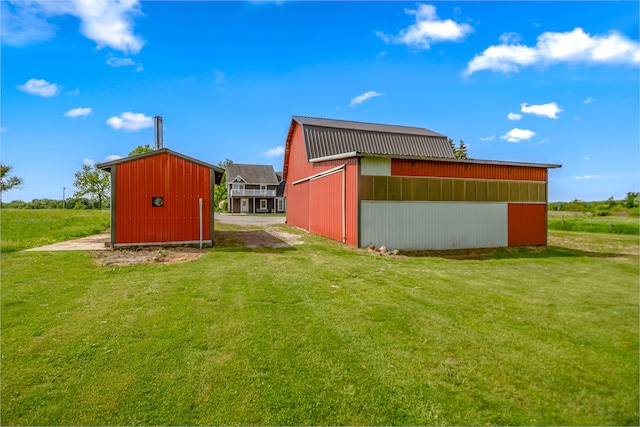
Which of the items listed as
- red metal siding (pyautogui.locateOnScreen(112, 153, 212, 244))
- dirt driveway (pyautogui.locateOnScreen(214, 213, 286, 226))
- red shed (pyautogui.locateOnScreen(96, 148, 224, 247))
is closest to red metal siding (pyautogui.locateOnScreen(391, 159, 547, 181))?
red shed (pyautogui.locateOnScreen(96, 148, 224, 247))

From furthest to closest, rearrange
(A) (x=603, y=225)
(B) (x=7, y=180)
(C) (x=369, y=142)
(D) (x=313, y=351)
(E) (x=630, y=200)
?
(B) (x=7, y=180), (E) (x=630, y=200), (C) (x=369, y=142), (A) (x=603, y=225), (D) (x=313, y=351)

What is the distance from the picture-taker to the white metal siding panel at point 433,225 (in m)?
10.5

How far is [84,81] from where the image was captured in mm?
11234

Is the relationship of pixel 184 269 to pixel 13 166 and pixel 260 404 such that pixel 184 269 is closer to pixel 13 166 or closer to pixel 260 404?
pixel 260 404

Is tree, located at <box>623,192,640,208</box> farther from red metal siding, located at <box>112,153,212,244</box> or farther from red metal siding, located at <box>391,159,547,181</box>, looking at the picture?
red metal siding, located at <box>112,153,212,244</box>

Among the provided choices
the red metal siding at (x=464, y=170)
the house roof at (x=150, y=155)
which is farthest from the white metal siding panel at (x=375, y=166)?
the house roof at (x=150, y=155)

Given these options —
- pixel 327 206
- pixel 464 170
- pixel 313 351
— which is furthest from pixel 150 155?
pixel 464 170

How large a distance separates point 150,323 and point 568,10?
10309 millimetres

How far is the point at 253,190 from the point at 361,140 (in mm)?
24491

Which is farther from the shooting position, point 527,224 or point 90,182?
point 90,182

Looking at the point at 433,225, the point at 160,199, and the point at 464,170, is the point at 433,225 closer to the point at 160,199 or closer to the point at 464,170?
the point at 464,170

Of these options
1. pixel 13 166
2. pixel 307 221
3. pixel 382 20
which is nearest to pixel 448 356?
pixel 382 20

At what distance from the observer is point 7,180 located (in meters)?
36.4

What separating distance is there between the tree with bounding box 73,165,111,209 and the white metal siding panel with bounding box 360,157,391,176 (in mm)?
49400
